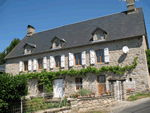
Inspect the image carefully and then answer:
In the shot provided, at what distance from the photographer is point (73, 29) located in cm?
1742

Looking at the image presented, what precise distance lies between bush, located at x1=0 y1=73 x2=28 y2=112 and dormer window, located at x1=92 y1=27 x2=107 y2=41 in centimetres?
819

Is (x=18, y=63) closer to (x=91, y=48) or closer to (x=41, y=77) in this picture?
(x=41, y=77)

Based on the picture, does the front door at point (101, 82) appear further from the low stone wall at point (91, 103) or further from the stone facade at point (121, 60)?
the low stone wall at point (91, 103)

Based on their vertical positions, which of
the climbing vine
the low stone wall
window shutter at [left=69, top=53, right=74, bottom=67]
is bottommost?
the low stone wall

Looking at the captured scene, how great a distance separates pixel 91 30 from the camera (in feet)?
50.6

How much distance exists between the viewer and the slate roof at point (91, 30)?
504 inches

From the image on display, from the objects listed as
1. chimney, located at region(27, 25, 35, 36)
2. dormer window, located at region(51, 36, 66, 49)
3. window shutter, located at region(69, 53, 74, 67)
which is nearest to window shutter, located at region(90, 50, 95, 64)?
window shutter, located at region(69, 53, 74, 67)

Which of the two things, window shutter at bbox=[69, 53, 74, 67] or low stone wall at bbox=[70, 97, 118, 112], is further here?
window shutter at bbox=[69, 53, 74, 67]

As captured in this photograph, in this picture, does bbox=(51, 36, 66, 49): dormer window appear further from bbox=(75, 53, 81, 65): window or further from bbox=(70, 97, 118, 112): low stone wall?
bbox=(70, 97, 118, 112): low stone wall

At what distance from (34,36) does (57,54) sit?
7.24 metres

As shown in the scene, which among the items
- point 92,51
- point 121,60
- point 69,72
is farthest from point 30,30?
point 121,60

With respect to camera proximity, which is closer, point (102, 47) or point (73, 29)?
point (102, 47)

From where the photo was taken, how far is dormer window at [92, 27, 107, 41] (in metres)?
13.3

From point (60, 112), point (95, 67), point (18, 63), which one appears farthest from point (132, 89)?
point (18, 63)
